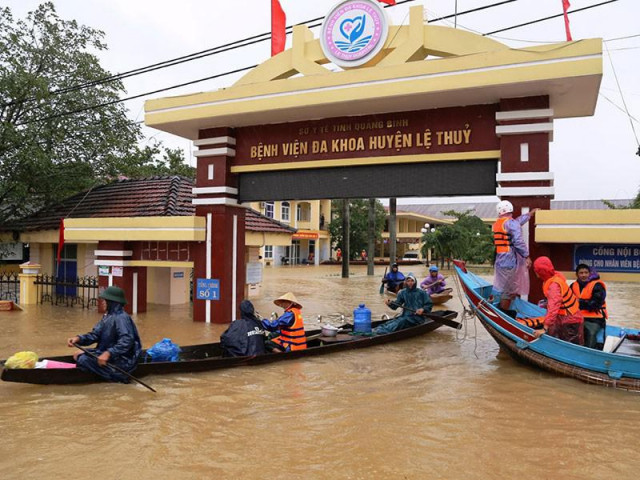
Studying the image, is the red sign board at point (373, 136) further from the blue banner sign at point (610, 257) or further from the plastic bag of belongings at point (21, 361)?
the plastic bag of belongings at point (21, 361)

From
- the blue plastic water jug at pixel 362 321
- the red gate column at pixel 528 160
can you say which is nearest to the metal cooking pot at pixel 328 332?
the blue plastic water jug at pixel 362 321

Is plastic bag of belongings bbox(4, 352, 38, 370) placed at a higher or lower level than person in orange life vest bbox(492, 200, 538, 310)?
lower

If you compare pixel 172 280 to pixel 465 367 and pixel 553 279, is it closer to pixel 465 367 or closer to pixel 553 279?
pixel 465 367

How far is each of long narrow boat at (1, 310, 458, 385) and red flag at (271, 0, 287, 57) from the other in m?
6.45

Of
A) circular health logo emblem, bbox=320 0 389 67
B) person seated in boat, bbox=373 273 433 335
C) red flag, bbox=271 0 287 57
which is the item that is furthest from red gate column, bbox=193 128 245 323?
person seated in boat, bbox=373 273 433 335

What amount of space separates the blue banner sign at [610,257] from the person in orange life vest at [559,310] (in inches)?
52.8

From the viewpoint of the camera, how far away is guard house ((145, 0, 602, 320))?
9.30m

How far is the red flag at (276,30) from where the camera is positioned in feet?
39.4

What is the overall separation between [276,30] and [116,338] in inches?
319

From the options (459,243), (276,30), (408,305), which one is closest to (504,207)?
(408,305)

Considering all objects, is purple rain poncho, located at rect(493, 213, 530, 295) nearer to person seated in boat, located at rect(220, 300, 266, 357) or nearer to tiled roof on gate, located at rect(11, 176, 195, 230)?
person seated in boat, located at rect(220, 300, 266, 357)

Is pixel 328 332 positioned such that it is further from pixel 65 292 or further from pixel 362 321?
pixel 65 292

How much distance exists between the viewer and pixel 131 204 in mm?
15773

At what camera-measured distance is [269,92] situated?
36.0 ft
